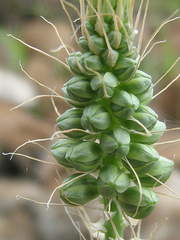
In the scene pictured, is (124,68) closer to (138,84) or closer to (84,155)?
(138,84)

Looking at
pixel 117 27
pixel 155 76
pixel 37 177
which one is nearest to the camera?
pixel 117 27

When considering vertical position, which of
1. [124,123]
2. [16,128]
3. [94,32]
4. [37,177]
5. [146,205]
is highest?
[94,32]

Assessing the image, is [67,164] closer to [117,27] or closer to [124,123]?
[124,123]

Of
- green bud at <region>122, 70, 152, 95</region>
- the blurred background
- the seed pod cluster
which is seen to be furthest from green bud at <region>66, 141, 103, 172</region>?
the blurred background

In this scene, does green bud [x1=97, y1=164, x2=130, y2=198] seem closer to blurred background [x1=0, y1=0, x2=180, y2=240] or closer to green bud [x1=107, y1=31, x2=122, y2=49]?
green bud [x1=107, y1=31, x2=122, y2=49]

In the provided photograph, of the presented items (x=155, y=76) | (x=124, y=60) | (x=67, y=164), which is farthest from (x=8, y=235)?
(x=124, y=60)

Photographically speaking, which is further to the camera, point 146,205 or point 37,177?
point 37,177
